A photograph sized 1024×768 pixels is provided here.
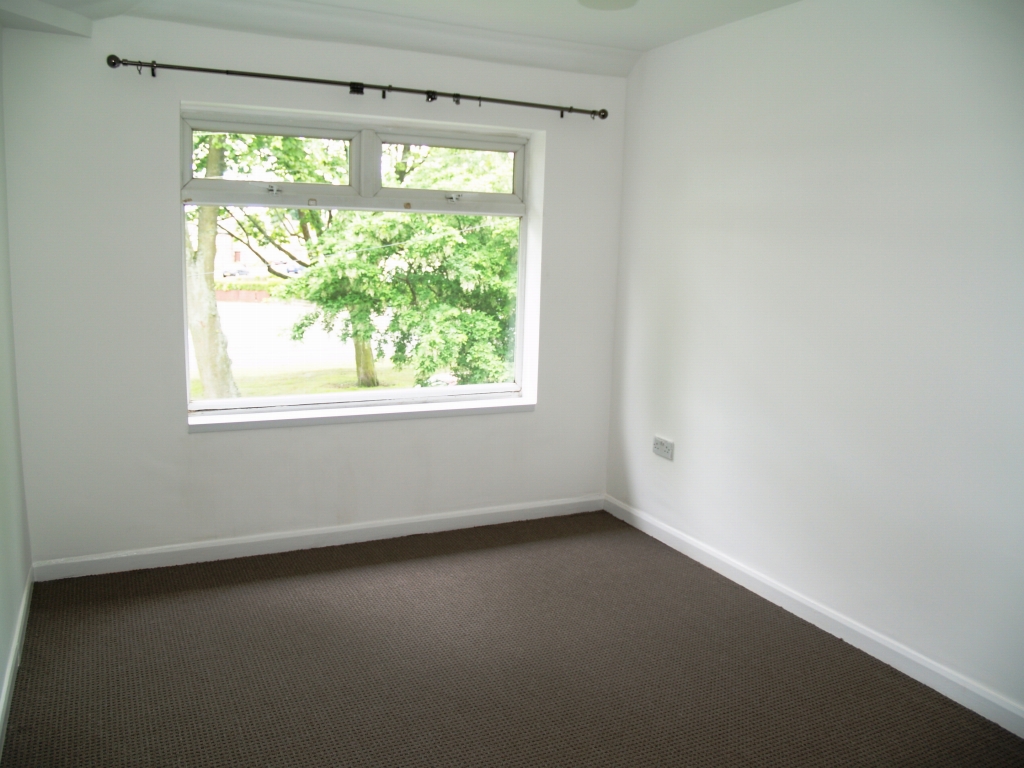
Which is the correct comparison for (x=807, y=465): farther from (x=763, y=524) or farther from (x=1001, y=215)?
(x=1001, y=215)

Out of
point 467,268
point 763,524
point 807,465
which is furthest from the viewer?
point 467,268

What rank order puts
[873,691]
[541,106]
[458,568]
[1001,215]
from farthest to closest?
[541,106] → [458,568] → [873,691] → [1001,215]

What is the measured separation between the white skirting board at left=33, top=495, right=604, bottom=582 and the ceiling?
2141 millimetres

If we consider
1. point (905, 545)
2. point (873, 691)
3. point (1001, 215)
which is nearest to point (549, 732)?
point (873, 691)

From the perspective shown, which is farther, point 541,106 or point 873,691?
point 541,106

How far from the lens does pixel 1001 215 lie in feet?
7.47

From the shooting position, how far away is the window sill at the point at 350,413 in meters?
3.34

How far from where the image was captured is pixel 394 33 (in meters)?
3.25

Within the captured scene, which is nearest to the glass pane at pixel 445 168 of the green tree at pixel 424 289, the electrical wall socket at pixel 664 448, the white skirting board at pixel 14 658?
the green tree at pixel 424 289

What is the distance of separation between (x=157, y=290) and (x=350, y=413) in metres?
0.98

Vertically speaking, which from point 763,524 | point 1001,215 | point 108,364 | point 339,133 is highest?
point 339,133

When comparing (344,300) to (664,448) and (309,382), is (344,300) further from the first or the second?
(664,448)

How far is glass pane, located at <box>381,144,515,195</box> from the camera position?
361 centimetres

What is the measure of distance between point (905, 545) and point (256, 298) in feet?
9.36
